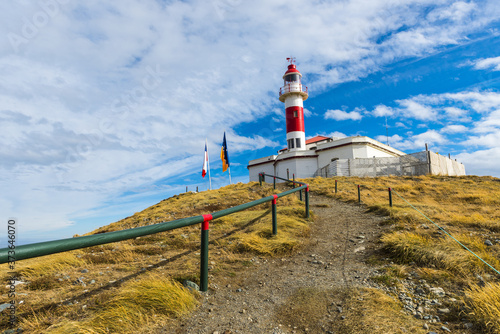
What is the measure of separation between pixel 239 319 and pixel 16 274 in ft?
11.4

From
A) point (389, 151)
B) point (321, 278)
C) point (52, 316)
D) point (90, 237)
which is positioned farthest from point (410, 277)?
point (389, 151)

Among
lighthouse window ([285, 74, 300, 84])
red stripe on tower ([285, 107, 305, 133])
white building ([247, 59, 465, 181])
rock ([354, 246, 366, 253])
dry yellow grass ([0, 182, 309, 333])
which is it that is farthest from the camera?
lighthouse window ([285, 74, 300, 84])

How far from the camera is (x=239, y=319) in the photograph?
2.96m

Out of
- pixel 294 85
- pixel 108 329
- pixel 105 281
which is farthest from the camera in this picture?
pixel 294 85

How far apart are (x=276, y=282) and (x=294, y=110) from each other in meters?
31.5

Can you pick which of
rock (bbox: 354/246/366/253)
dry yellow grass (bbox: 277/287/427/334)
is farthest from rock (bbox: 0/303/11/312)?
rock (bbox: 354/246/366/253)

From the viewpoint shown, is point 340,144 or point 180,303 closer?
point 180,303

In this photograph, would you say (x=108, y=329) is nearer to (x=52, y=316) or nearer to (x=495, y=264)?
(x=52, y=316)

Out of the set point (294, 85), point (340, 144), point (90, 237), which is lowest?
point (90, 237)

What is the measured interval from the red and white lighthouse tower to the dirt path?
1075 inches

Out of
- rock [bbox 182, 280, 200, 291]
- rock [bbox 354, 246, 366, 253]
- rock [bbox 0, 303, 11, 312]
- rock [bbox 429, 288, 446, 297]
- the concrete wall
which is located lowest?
rock [bbox 429, 288, 446, 297]

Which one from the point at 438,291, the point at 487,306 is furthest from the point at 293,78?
the point at 487,306

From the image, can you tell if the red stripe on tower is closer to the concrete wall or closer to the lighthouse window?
the lighthouse window

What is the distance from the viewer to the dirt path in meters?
2.84
